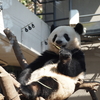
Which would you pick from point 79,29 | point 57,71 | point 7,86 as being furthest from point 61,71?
point 7,86

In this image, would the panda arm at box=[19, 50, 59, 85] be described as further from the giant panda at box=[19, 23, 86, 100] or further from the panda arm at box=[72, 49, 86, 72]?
the panda arm at box=[72, 49, 86, 72]

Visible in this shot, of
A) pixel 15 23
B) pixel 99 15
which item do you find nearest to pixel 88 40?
pixel 99 15

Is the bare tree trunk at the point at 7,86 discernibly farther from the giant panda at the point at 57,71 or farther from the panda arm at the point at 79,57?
the panda arm at the point at 79,57

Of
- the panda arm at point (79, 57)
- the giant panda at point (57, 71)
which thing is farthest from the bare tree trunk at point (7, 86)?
the panda arm at point (79, 57)

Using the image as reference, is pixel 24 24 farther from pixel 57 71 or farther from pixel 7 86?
pixel 7 86

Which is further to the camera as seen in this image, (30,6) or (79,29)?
(30,6)

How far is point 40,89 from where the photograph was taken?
2449 millimetres

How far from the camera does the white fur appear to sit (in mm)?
2648

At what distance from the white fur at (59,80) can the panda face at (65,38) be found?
31 cm

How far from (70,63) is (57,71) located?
18cm

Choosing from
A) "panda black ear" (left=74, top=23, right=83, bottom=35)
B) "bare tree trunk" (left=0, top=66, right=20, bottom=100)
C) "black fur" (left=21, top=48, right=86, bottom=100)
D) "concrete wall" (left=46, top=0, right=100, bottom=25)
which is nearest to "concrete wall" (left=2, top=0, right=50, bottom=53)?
"concrete wall" (left=46, top=0, right=100, bottom=25)

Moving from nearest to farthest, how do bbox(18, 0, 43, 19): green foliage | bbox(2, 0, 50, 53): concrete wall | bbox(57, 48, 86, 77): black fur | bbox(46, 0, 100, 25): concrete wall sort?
1. bbox(57, 48, 86, 77): black fur
2. bbox(2, 0, 50, 53): concrete wall
3. bbox(46, 0, 100, 25): concrete wall
4. bbox(18, 0, 43, 19): green foliage

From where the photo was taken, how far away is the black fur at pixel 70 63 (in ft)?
9.24

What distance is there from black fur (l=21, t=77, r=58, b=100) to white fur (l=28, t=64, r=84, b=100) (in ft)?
0.21
